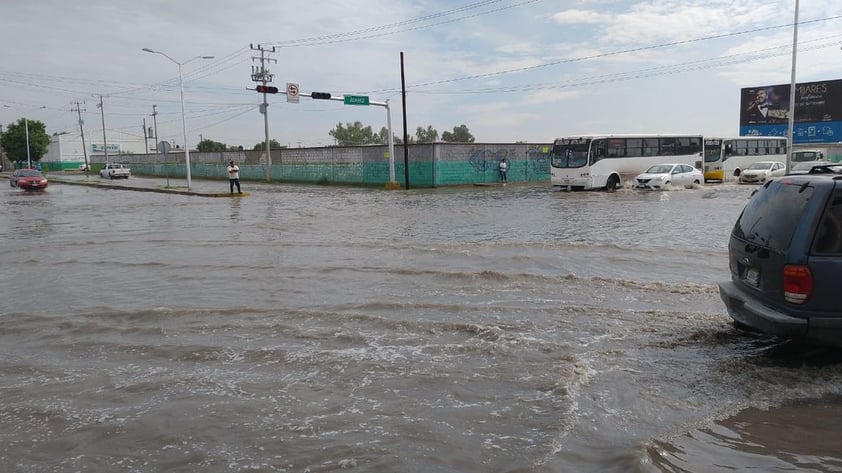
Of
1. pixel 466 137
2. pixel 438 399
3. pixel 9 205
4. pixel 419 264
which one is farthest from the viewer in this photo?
pixel 466 137

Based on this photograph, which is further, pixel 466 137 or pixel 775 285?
pixel 466 137

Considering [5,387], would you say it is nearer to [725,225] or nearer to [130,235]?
[130,235]

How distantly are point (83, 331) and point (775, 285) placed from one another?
278 inches

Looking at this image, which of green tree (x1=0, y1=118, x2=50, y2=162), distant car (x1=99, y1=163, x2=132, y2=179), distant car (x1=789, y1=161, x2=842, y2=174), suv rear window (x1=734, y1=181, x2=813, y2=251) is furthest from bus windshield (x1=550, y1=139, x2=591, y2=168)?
green tree (x1=0, y1=118, x2=50, y2=162)

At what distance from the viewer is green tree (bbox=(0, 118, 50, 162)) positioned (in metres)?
87.7

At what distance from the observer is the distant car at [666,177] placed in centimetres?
3011

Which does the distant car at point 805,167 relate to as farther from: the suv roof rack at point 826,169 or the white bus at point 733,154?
the white bus at point 733,154

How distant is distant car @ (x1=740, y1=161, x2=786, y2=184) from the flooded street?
97.9 ft

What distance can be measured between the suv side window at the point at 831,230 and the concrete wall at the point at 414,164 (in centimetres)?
3353

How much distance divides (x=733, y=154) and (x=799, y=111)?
27.5 metres

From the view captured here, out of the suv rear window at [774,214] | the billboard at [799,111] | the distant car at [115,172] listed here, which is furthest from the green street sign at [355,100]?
the billboard at [799,111]

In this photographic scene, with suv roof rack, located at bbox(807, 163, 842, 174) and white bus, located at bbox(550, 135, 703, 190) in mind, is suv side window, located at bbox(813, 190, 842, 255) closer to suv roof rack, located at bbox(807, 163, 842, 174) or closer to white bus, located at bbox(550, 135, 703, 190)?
suv roof rack, located at bbox(807, 163, 842, 174)

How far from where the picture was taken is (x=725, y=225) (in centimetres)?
1627

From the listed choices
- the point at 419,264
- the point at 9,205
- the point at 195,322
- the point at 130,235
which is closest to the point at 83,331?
the point at 195,322
